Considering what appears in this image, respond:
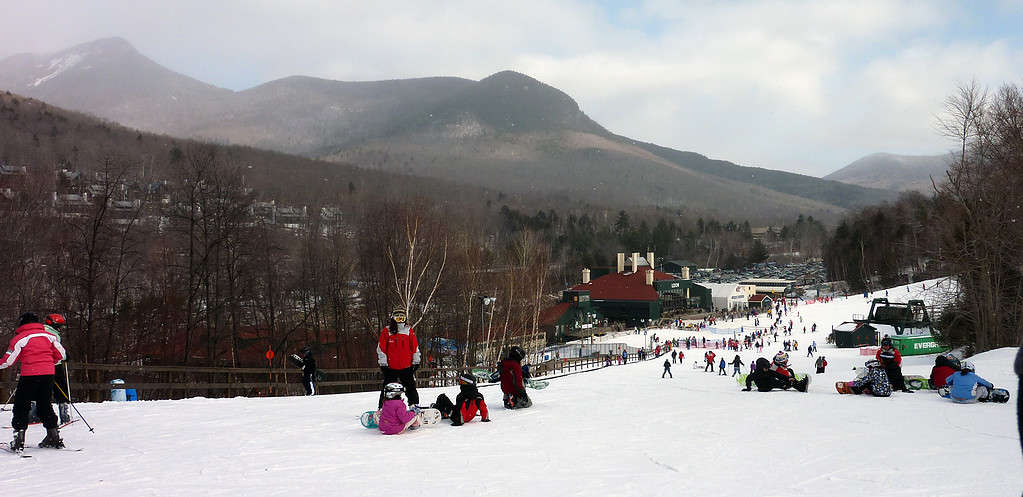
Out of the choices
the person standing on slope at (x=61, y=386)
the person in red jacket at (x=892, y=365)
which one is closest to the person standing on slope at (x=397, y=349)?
the person standing on slope at (x=61, y=386)

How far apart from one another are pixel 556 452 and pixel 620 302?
74.0m

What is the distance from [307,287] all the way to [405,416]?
29974mm

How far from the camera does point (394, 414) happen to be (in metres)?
9.80

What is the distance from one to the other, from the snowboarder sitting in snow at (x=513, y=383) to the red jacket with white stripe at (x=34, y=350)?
23.7ft

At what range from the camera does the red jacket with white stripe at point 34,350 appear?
7871 mm

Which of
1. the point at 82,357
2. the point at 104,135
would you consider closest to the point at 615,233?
the point at 104,135

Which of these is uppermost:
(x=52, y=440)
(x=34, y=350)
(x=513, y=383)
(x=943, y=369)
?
Answer: (x=34, y=350)

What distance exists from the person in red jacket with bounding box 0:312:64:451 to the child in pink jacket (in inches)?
161

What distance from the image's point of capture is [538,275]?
44344 millimetres

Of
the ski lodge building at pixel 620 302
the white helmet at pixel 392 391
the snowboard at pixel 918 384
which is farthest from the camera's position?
the ski lodge building at pixel 620 302

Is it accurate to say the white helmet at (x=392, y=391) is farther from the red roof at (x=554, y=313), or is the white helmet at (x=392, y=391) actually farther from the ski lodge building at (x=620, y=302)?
the ski lodge building at (x=620, y=302)

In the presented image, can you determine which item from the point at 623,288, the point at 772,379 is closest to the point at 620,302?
the point at 623,288

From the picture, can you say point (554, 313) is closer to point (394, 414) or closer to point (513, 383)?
point (513, 383)

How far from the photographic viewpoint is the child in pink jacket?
9766mm
